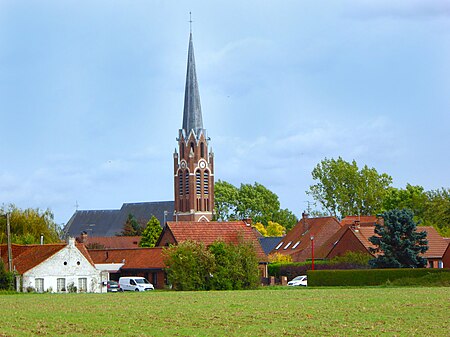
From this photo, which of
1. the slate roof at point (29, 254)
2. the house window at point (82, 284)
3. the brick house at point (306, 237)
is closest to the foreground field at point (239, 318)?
the slate roof at point (29, 254)

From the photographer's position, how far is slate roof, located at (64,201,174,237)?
177 m

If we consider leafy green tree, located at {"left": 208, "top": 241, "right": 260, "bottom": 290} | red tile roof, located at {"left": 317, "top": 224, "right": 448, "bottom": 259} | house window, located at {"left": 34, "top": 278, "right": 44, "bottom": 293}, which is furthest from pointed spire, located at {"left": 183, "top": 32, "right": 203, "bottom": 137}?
leafy green tree, located at {"left": 208, "top": 241, "right": 260, "bottom": 290}

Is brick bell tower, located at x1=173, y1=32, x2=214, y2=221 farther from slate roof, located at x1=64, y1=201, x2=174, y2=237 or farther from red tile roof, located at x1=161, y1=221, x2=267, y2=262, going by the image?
red tile roof, located at x1=161, y1=221, x2=267, y2=262

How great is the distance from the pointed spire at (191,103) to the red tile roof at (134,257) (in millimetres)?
78424

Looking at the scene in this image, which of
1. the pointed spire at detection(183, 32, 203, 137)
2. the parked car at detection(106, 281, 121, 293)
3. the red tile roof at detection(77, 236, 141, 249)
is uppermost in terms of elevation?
the pointed spire at detection(183, 32, 203, 137)

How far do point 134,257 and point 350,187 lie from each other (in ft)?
206

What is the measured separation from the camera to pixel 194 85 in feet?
549

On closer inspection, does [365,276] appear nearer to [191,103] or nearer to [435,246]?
[435,246]

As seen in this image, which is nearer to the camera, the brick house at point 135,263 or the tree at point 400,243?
the tree at point 400,243

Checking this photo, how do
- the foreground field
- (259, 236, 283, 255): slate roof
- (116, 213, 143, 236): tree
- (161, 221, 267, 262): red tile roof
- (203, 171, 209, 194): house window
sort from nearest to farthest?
the foreground field
(161, 221, 267, 262): red tile roof
(259, 236, 283, 255): slate roof
(116, 213, 143, 236): tree
(203, 171, 209, 194): house window

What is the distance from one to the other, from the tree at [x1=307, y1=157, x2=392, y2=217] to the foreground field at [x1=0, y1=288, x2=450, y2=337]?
101m

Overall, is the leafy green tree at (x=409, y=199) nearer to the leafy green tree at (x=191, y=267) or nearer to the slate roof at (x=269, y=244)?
the slate roof at (x=269, y=244)

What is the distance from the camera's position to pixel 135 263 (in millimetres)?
84625

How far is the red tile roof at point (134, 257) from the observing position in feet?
271
